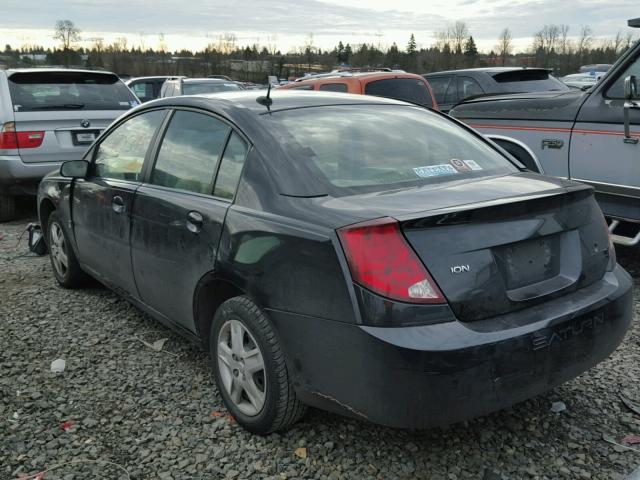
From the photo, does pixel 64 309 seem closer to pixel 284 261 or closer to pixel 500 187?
pixel 284 261

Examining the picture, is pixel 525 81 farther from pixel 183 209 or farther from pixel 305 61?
pixel 305 61

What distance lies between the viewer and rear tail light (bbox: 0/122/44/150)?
282 inches

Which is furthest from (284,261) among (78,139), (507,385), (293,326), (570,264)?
(78,139)

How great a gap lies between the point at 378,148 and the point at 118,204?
5.67 feet

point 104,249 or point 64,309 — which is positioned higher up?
point 104,249

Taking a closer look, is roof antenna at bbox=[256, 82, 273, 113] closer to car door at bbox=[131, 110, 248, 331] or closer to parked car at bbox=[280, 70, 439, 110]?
car door at bbox=[131, 110, 248, 331]

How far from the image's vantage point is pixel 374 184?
288 cm

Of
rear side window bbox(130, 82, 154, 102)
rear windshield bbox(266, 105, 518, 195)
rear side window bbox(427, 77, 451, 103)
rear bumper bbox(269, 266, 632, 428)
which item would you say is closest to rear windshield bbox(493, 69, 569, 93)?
rear side window bbox(427, 77, 451, 103)

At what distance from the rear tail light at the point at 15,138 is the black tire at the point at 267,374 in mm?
5349

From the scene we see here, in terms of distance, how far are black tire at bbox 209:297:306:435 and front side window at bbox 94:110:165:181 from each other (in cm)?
140

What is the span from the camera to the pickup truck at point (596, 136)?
15.7 feet

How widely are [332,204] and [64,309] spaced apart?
9.65 feet

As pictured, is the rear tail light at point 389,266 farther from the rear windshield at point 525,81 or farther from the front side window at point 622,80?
the rear windshield at point 525,81

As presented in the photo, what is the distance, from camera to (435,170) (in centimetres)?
307
